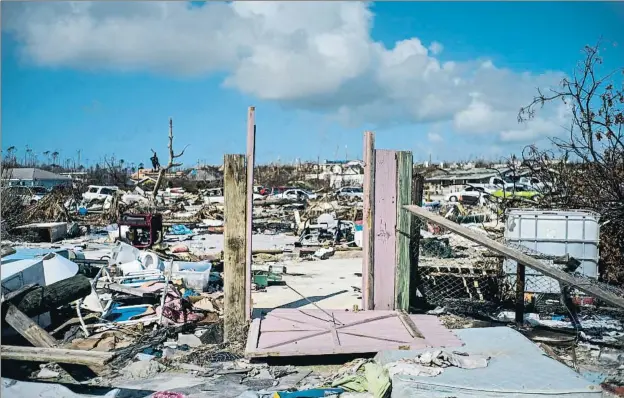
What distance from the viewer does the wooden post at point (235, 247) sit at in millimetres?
5922

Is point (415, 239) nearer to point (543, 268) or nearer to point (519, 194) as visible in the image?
point (543, 268)

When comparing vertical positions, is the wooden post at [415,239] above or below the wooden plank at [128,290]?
above

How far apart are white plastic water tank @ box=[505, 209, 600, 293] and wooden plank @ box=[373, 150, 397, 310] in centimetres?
186

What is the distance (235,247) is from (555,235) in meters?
4.61

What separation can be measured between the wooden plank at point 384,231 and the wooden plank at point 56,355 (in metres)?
3.29

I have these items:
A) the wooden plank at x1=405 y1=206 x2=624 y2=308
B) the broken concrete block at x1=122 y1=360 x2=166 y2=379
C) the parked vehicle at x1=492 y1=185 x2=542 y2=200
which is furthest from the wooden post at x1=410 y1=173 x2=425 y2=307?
the parked vehicle at x1=492 y1=185 x2=542 y2=200

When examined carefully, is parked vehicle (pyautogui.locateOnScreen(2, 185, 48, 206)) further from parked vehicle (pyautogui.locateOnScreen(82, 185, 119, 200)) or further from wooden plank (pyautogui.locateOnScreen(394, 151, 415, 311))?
wooden plank (pyautogui.locateOnScreen(394, 151, 415, 311))

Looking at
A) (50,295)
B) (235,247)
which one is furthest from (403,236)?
(50,295)

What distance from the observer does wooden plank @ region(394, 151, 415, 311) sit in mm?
6488

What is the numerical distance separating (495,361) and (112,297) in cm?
550

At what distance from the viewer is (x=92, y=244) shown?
1553 cm

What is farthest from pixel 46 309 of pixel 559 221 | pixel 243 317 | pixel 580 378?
pixel 559 221

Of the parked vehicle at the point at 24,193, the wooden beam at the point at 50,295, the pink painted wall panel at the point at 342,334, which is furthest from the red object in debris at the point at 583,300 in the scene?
the parked vehicle at the point at 24,193

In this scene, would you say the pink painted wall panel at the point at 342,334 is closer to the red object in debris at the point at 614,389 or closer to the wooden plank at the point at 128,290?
the red object in debris at the point at 614,389
